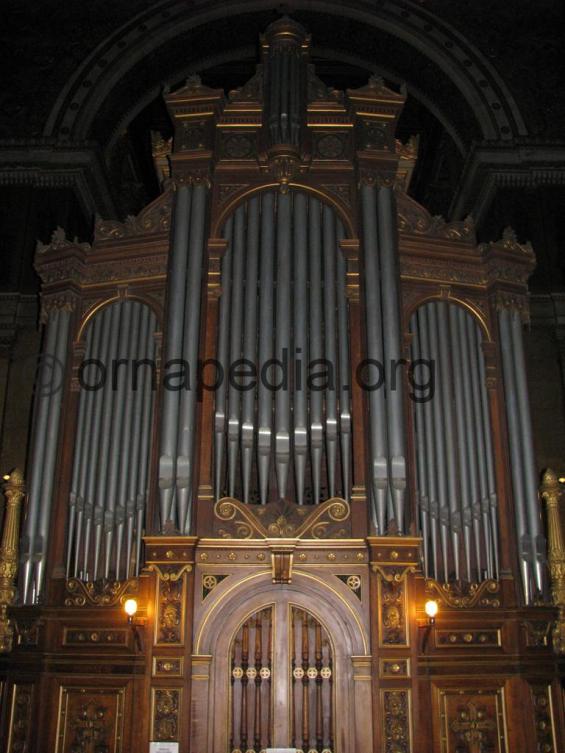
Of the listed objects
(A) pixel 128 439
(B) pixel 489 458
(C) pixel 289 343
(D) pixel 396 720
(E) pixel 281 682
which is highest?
(C) pixel 289 343

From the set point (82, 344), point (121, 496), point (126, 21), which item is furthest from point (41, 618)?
point (126, 21)

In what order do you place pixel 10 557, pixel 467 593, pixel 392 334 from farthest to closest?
1. pixel 392 334
2. pixel 10 557
3. pixel 467 593

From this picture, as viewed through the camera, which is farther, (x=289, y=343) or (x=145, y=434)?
(x=289, y=343)

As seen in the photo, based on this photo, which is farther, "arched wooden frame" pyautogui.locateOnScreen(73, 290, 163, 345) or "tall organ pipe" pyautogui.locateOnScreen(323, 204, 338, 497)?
"arched wooden frame" pyautogui.locateOnScreen(73, 290, 163, 345)

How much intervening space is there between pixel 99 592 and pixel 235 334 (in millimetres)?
3261

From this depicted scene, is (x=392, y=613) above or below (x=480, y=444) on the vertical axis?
below

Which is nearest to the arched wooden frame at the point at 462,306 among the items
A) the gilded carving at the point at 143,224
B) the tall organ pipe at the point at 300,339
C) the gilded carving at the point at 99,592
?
the tall organ pipe at the point at 300,339

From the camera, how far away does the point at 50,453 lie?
420 inches

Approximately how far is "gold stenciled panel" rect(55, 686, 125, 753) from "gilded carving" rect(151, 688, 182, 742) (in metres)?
0.44

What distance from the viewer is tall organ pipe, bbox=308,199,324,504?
10.1 meters

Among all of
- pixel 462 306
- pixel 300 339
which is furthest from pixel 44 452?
pixel 462 306

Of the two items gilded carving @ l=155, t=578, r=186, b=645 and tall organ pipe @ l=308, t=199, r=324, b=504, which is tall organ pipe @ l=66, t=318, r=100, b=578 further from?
tall organ pipe @ l=308, t=199, r=324, b=504

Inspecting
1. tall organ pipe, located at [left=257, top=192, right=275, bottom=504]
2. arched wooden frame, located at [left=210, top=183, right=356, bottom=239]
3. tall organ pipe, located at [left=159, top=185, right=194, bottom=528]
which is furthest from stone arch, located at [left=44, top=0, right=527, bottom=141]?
tall organ pipe, located at [left=257, top=192, right=275, bottom=504]

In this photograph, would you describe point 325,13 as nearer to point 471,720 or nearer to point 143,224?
point 143,224
